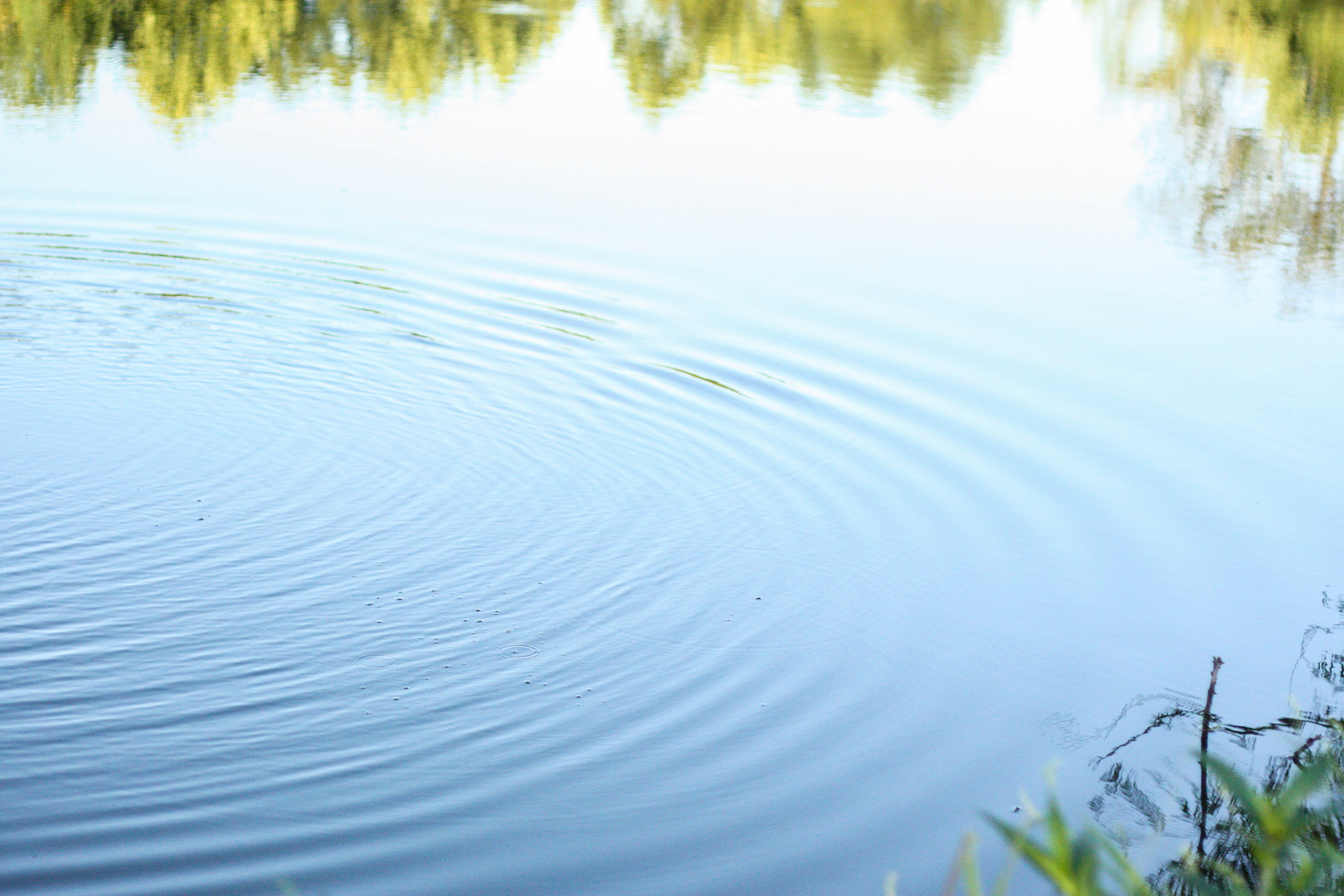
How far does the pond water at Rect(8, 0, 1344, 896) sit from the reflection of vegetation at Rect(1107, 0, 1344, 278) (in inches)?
5.7


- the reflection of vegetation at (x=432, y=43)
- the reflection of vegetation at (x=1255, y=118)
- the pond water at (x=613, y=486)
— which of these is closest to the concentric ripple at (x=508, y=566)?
the pond water at (x=613, y=486)

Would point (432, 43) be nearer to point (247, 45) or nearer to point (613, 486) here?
point (247, 45)

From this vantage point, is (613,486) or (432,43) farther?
(432,43)

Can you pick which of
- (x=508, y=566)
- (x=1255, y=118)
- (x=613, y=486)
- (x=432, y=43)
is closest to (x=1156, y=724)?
(x=508, y=566)

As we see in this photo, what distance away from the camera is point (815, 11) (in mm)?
30109

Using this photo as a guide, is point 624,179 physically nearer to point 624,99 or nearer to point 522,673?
point 624,99

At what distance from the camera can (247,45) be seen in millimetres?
21188

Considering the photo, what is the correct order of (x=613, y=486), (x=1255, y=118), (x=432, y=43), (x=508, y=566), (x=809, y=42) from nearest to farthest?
(x=508, y=566) < (x=613, y=486) < (x=1255, y=118) < (x=432, y=43) < (x=809, y=42)

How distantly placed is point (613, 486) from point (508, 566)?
3.87 feet

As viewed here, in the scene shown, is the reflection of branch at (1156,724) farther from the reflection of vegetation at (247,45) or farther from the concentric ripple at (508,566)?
the reflection of vegetation at (247,45)

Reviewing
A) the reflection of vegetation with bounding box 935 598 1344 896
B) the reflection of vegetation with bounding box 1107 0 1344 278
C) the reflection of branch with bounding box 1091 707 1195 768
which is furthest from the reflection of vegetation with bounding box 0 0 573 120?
the reflection of vegetation with bounding box 935 598 1344 896

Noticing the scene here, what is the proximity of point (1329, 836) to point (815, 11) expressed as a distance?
28225mm

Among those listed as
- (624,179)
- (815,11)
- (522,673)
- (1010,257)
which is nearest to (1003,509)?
(522,673)

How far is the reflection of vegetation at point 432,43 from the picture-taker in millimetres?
18875
